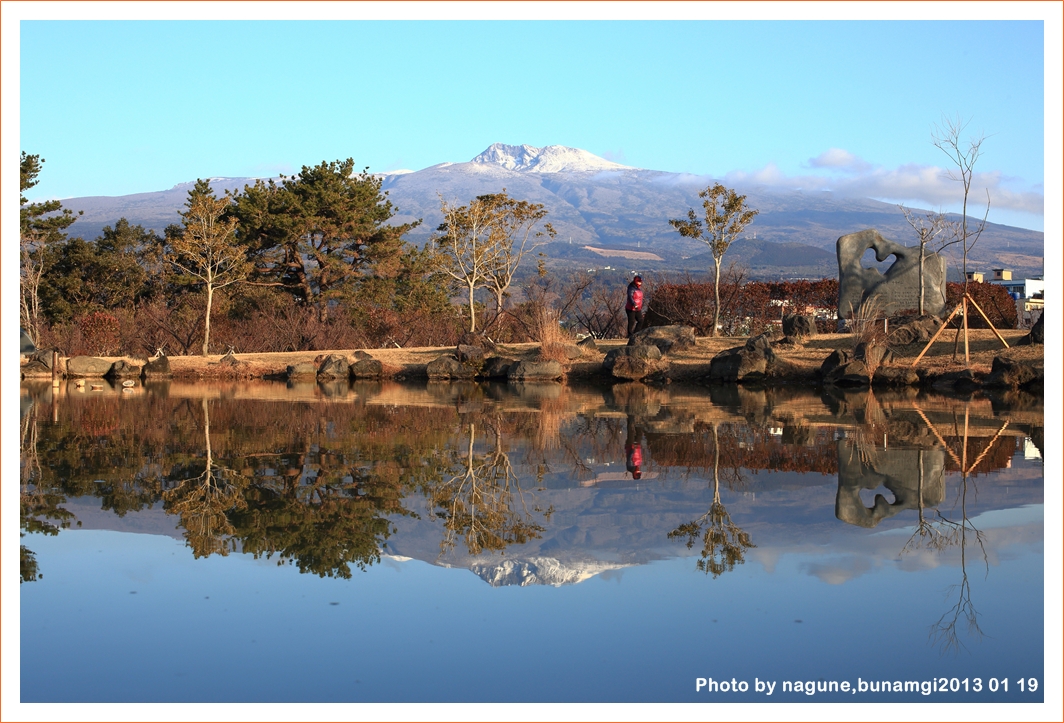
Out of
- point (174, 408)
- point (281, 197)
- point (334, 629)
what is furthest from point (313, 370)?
point (334, 629)

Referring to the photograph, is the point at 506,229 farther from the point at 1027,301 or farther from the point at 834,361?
the point at 1027,301

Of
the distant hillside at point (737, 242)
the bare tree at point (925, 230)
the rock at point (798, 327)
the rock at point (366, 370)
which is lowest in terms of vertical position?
the rock at point (366, 370)

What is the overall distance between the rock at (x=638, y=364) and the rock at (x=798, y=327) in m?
3.33

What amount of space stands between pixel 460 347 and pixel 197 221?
44.8ft

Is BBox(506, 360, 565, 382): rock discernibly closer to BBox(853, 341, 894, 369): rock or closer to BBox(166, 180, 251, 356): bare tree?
BBox(853, 341, 894, 369): rock

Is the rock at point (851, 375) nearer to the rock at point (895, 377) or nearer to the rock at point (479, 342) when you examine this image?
the rock at point (895, 377)

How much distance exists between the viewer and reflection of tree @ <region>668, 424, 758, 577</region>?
18.9 feet

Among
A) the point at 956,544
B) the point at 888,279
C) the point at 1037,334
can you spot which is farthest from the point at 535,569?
Result: the point at 888,279

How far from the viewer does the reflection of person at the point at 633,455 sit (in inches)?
356

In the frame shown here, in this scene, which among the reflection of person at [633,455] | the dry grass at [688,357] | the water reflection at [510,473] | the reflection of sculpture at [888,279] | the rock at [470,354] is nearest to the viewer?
the water reflection at [510,473]

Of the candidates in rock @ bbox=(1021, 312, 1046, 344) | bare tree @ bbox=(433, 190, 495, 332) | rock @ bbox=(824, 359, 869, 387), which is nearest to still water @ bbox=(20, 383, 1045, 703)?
rock @ bbox=(824, 359, 869, 387)

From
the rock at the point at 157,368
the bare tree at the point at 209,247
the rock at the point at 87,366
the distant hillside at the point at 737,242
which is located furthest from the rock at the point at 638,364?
the distant hillside at the point at 737,242

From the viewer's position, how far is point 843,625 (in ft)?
15.4

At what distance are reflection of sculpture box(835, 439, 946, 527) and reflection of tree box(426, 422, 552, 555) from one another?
2.20 metres
